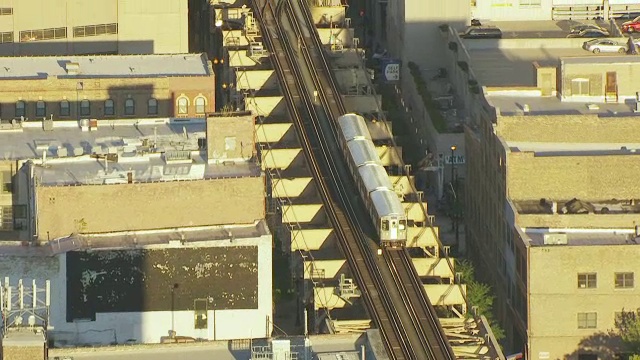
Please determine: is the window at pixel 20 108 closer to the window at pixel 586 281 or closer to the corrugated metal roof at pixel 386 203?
the corrugated metal roof at pixel 386 203

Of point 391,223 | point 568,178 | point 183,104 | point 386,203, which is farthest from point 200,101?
point 568,178

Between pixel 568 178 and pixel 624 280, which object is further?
pixel 568 178

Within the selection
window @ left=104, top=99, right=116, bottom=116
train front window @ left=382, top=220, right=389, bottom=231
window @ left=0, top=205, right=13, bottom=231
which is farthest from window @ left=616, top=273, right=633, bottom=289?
window @ left=104, top=99, right=116, bottom=116

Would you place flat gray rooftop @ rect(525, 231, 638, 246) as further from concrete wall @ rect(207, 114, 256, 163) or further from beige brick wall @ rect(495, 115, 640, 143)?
concrete wall @ rect(207, 114, 256, 163)

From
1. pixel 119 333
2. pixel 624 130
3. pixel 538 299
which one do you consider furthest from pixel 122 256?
pixel 624 130

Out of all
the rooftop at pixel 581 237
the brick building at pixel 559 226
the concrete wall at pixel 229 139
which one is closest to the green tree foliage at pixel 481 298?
the brick building at pixel 559 226

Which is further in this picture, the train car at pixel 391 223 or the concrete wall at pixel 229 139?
the train car at pixel 391 223

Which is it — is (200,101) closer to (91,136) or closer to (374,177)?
(374,177)
